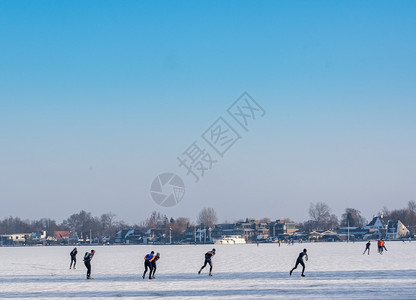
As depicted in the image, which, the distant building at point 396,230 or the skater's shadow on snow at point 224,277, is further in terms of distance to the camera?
the distant building at point 396,230

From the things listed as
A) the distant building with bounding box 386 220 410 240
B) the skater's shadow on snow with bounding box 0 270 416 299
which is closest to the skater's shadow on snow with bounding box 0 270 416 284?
the skater's shadow on snow with bounding box 0 270 416 299

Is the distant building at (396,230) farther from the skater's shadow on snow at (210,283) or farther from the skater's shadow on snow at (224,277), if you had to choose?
the skater's shadow on snow at (210,283)

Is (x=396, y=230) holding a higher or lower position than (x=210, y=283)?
higher

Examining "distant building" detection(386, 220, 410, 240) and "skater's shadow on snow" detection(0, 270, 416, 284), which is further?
"distant building" detection(386, 220, 410, 240)

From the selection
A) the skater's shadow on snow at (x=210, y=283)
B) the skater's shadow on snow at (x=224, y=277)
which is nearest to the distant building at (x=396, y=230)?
the skater's shadow on snow at (x=224, y=277)

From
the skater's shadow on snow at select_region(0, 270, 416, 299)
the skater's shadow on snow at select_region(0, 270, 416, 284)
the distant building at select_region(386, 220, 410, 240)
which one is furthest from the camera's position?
the distant building at select_region(386, 220, 410, 240)

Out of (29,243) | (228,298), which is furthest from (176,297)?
(29,243)

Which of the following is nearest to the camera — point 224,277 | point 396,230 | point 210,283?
point 210,283

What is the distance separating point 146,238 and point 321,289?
586ft

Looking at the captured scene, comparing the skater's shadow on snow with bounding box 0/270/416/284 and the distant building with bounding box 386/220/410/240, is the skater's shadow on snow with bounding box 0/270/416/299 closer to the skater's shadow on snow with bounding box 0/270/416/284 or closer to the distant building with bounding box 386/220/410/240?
the skater's shadow on snow with bounding box 0/270/416/284

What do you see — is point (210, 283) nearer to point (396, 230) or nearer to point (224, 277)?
point (224, 277)

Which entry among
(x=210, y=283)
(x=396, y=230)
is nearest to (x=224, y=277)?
(x=210, y=283)

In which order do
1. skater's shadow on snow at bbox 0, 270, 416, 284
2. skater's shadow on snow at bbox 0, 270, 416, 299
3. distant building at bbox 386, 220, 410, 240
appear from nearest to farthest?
1. skater's shadow on snow at bbox 0, 270, 416, 299
2. skater's shadow on snow at bbox 0, 270, 416, 284
3. distant building at bbox 386, 220, 410, 240

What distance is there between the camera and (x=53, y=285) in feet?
84.4
